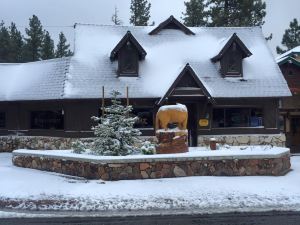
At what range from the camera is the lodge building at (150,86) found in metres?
26.1

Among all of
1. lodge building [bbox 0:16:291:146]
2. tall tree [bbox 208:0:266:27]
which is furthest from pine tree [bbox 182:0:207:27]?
lodge building [bbox 0:16:291:146]

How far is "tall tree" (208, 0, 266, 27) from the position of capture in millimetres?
46906

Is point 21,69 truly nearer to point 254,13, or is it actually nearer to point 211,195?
point 211,195

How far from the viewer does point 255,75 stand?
28.3 metres

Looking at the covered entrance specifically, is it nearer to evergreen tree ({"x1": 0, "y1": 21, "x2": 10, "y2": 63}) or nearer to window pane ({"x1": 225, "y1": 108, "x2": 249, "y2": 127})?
window pane ({"x1": 225, "y1": 108, "x2": 249, "y2": 127})

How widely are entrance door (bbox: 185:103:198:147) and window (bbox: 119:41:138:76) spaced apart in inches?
145

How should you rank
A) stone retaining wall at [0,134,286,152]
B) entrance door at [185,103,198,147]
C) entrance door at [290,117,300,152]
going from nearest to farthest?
1. stone retaining wall at [0,134,286,152]
2. entrance door at [185,103,198,147]
3. entrance door at [290,117,300,152]

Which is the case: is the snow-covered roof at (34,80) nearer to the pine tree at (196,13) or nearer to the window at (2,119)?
the window at (2,119)

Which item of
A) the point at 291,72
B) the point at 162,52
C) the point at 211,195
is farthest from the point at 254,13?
the point at 211,195

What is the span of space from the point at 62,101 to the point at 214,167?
1231 centimetres

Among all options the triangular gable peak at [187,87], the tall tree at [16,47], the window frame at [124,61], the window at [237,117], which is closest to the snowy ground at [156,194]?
the triangular gable peak at [187,87]

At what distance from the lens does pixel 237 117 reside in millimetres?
27594

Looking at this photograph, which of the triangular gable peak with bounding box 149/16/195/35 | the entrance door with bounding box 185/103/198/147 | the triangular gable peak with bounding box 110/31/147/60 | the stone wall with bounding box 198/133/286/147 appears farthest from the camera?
the triangular gable peak with bounding box 149/16/195/35

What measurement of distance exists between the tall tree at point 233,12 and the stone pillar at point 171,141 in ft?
101
